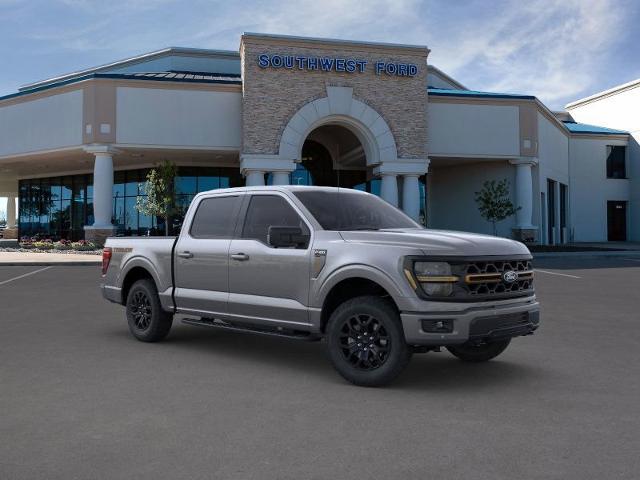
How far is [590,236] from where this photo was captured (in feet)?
150

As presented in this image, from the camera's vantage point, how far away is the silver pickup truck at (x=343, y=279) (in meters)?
5.70

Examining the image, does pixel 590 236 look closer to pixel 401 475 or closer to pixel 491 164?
pixel 491 164

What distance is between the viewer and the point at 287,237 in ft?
20.4

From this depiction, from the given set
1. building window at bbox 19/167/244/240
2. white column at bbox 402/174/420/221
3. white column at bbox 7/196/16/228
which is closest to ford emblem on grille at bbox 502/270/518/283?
white column at bbox 402/174/420/221

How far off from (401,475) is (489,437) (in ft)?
3.29

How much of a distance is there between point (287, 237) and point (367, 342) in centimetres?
129

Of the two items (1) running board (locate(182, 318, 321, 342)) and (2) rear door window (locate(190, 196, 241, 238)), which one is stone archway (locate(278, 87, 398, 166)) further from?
(1) running board (locate(182, 318, 321, 342))

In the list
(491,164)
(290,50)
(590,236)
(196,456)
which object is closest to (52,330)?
(196,456)

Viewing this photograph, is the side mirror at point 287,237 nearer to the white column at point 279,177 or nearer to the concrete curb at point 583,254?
the concrete curb at point 583,254

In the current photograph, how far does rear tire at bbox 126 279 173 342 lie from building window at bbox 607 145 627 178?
44896mm

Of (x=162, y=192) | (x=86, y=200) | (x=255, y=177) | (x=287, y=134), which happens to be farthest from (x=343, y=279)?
(x=86, y=200)

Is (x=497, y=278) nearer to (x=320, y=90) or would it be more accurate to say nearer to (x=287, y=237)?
(x=287, y=237)

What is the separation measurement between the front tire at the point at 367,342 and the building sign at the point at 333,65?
26.0m

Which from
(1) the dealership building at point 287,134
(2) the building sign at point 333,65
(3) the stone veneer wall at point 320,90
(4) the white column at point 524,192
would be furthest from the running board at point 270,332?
(4) the white column at point 524,192
